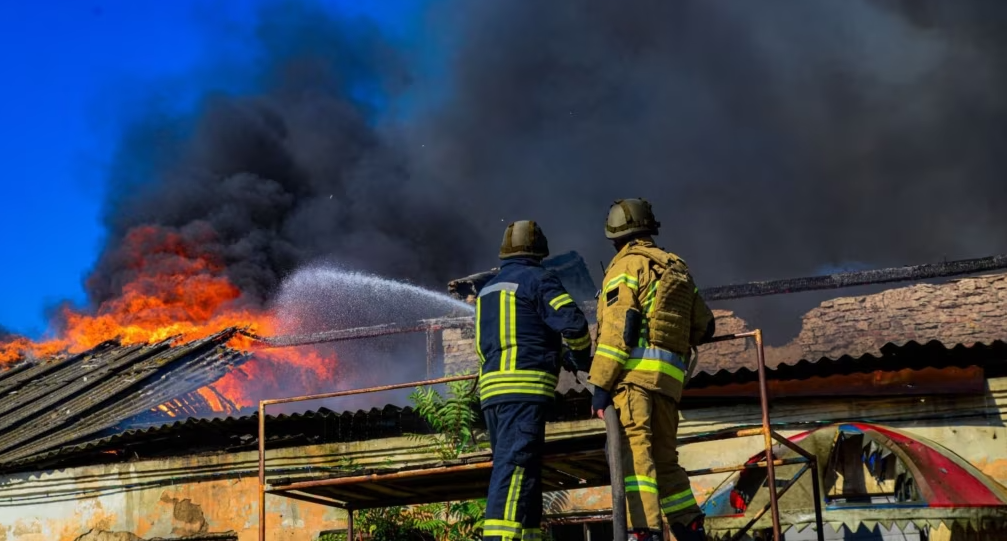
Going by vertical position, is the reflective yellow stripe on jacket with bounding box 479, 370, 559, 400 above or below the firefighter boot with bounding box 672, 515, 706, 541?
above

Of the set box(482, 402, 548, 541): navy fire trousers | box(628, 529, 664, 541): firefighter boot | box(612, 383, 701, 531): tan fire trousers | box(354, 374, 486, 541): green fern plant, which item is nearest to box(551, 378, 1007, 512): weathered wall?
box(354, 374, 486, 541): green fern plant

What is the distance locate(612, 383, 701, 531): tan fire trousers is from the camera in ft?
17.9

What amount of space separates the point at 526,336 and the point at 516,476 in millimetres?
809

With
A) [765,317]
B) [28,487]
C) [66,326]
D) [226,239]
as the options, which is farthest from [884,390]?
[226,239]

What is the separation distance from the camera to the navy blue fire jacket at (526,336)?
19.6 ft

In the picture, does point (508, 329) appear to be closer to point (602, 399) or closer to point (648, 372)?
point (602, 399)

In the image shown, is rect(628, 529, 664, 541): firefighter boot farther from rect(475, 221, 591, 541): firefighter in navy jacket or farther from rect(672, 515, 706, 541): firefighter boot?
rect(475, 221, 591, 541): firefighter in navy jacket

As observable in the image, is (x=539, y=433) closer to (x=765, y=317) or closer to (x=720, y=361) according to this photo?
(x=720, y=361)

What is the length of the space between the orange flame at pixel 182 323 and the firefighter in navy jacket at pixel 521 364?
816cm

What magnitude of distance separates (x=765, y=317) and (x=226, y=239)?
16.2 meters

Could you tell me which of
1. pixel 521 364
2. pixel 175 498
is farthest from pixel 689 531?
pixel 175 498

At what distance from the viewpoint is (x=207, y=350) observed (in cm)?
1491

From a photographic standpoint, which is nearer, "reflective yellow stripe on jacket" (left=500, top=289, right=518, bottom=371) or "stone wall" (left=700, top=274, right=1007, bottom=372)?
"reflective yellow stripe on jacket" (left=500, top=289, right=518, bottom=371)

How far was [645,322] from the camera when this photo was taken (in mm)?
5820
